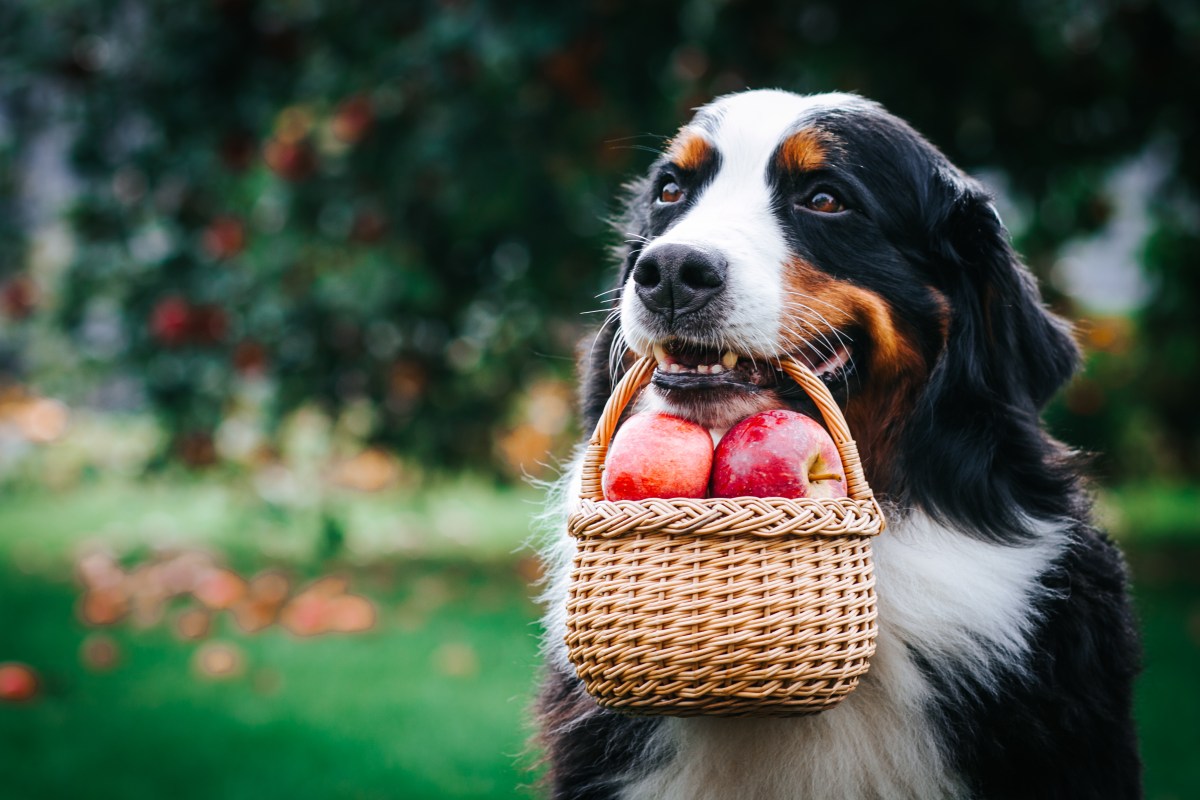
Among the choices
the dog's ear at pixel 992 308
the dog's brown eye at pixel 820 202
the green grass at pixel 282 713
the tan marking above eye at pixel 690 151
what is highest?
the tan marking above eye at pixel 690 151

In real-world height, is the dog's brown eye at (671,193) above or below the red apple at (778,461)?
above

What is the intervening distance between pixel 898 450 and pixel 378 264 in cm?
361

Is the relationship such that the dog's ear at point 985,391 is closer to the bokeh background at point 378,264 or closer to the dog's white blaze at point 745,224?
the dog's white blaze at point 745,224

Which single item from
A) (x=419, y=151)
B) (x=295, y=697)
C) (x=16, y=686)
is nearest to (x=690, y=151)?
(x=419, y=151)

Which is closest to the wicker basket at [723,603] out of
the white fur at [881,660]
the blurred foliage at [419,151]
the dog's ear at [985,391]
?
the white fur at [881,660]

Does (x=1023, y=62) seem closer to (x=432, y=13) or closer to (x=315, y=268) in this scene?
(x=432, y=13)

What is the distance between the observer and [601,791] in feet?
8.09

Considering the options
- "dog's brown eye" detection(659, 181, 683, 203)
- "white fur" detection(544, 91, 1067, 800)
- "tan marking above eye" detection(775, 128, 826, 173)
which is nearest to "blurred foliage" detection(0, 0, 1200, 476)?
"dog's brown eye" detection(659, 181, 683, 203)

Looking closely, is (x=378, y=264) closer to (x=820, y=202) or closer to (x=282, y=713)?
(x=282, y=713)

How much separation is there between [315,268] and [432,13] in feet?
4.52

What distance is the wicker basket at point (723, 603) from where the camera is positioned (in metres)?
1.85

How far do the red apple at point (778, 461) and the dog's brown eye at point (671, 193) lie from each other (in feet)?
2.56

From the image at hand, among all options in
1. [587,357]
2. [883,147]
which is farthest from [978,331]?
[587,357]

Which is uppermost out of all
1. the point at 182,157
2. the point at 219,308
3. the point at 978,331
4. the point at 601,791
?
→ the point at 182,157
